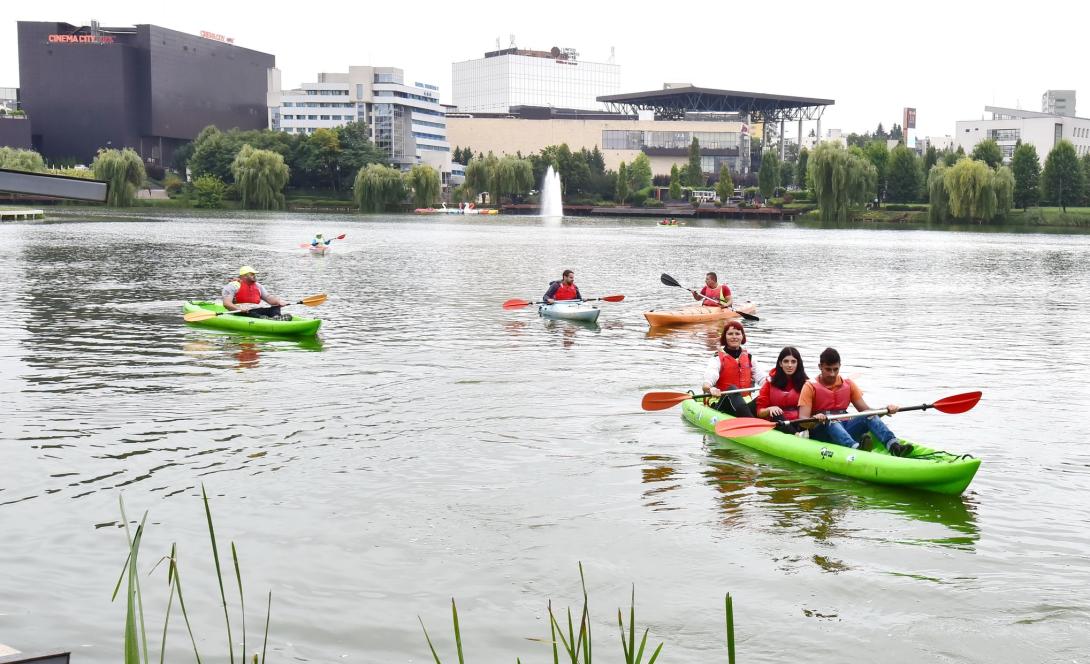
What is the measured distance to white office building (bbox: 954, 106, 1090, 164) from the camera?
168m

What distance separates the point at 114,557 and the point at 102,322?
17435 mm

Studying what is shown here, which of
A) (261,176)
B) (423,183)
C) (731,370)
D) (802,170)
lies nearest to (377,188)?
(423,183)

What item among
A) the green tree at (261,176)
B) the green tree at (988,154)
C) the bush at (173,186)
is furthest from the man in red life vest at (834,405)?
the bush at (173,186)

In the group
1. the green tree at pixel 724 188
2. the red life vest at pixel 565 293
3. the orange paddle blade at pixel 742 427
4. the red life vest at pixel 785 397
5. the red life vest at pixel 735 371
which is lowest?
the orange paddle blade at pixel 742 427

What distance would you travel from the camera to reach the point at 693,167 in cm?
15125

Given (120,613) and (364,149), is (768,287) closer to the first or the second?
(120,613)

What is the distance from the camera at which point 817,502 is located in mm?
11875

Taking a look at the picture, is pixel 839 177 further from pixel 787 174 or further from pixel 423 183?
pixel 787 174

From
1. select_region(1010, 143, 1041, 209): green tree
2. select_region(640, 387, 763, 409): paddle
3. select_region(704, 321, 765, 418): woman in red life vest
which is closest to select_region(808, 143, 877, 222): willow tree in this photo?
select_region(1010, 143, 1041, 209): green tree

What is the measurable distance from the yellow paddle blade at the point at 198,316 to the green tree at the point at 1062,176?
315ft

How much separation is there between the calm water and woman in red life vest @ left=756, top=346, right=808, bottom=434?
0.60 metres

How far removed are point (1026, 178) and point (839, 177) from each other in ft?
73.2

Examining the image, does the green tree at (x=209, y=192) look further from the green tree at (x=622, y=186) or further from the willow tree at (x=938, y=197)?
the willow tree at (x=938, y=197)

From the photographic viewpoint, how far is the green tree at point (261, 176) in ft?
347
